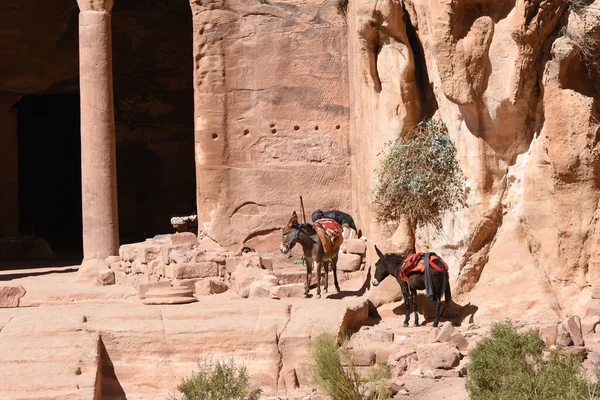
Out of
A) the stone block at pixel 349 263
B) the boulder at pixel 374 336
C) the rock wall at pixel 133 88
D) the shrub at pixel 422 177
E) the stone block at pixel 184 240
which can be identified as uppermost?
the rock wall at pixel 133 88

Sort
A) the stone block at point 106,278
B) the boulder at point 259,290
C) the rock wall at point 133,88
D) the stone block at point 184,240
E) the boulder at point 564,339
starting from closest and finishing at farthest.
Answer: the boulder at point 564,339, the boulder at point 259,290, the stone block at point 184,240, the stone block at point 106,278, the rock wall at point 133,88

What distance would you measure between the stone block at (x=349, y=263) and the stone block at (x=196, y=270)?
2.20 metres

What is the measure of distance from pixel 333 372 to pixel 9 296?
262 inches

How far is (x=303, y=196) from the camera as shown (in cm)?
2178

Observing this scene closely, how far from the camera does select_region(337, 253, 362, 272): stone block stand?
770 inches

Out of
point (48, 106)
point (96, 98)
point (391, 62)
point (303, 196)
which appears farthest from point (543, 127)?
point (48, 106)

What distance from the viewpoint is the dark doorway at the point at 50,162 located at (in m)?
33.7

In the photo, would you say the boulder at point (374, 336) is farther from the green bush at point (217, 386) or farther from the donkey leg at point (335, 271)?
the donkey leg at point (335, 271)

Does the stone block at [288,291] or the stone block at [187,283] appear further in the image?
the stone block at [187,283]

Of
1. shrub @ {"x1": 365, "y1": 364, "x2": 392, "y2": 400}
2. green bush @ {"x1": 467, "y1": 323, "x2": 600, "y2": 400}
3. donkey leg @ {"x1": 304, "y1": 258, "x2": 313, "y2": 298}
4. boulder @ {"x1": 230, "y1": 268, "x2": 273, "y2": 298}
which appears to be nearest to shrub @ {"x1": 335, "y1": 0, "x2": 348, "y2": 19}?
boulder @ {"x1": 230, "y1": 268, "x2": 273, "y2": 298}

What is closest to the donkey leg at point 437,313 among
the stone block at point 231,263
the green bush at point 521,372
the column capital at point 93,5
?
the green bush at point 521,372

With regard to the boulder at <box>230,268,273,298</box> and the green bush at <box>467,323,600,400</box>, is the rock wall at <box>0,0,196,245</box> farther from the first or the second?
the green bush at <box>467,323,600,400</box>

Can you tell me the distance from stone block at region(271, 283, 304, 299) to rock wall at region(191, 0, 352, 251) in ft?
14.7

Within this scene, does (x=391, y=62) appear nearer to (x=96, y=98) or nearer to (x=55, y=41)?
(x=96, y=98)
